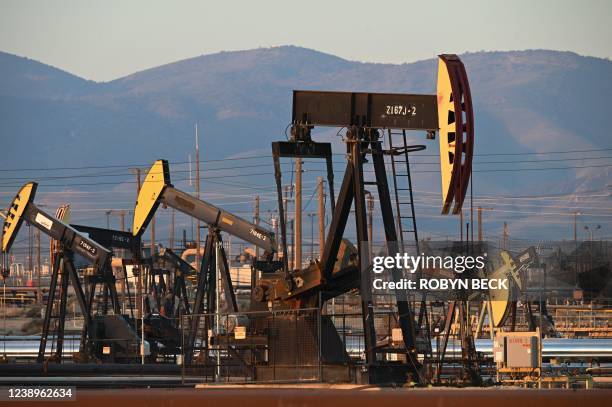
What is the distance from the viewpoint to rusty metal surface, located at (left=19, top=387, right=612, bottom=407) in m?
11.7

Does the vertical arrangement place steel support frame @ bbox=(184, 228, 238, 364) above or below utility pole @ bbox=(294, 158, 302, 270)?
below

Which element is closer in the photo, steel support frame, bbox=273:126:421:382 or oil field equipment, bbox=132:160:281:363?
steel support frame, bbox=273:126:421:382

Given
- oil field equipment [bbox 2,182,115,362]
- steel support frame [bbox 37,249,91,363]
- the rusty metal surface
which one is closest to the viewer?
the rusty metal surface

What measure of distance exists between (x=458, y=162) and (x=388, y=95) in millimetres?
2650

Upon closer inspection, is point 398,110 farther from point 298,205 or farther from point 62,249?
point 298,205

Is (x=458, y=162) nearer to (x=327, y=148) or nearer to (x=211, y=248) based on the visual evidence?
(x=327, y=148)

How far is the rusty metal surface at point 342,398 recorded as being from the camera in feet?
38.3

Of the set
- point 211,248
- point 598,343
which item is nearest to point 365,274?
point 211,248

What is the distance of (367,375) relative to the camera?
71.2 feet

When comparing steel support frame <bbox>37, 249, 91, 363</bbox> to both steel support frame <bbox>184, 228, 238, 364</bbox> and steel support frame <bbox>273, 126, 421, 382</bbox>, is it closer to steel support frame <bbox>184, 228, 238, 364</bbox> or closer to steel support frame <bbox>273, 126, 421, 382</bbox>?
steel support frame <bbox>184, 228, 238, 364</bbox>

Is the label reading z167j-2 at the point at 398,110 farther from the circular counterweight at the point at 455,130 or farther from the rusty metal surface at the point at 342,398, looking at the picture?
the rusty metal surface at the point at 342,398

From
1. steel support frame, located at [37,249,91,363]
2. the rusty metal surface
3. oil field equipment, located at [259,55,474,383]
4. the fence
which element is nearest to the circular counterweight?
oil field equipment, located at [259,55,474,383]

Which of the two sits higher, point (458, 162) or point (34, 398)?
point (458, 162)

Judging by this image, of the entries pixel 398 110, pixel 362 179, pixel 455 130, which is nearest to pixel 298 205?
pixel 398 110
